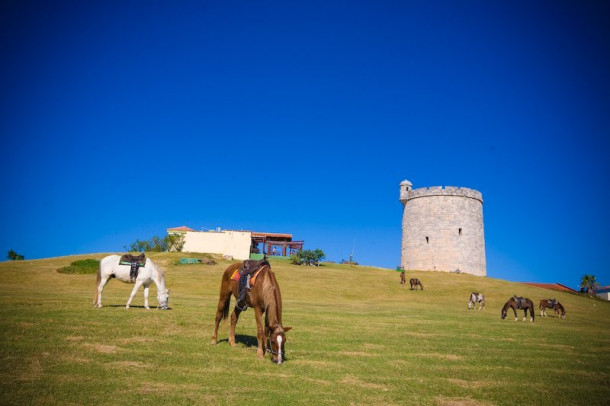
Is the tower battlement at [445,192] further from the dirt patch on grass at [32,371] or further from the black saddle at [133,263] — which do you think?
the dirt patch on grass at [32,371]

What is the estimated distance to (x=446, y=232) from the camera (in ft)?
203

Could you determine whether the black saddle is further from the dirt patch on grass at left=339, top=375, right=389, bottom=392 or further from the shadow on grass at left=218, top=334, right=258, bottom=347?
the dirt patch on grass at left=339, top=375, right=389, bottom=392

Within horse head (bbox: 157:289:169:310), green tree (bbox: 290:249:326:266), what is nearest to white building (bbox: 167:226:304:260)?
green tree (bbox: 290:249:326:266)

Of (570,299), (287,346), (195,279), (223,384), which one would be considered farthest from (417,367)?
(570,299)

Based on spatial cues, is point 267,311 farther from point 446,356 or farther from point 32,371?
point 446,356

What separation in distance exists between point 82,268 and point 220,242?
25.8 m

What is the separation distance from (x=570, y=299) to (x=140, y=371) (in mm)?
50569

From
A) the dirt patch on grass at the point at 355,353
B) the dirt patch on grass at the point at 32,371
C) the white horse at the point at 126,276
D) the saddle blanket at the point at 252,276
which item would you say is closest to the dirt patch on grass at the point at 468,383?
the dirt patch on grass at the point at 355,353

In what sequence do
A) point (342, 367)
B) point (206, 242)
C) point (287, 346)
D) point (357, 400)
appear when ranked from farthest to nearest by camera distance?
point (206, 242) < point (287, 346) < point (342, 367) < point (357, 400)

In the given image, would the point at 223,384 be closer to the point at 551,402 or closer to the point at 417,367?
the point at 417,367

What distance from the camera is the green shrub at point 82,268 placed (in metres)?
43.1

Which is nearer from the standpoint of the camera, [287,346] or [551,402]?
[551,402]

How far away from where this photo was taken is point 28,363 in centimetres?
729

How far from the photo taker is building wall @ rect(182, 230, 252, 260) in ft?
216
